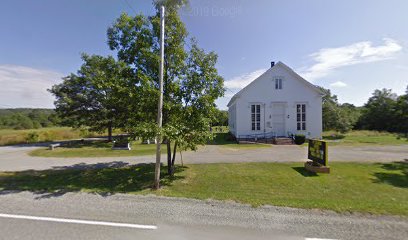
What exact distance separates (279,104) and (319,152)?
41.7ft

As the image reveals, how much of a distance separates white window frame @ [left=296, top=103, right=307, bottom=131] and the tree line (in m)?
10.1

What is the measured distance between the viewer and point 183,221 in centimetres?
463

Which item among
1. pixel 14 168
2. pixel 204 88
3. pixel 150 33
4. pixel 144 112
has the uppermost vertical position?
pixel 150 33

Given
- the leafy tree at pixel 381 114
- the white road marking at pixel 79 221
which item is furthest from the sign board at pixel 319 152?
the leafy tree at pixel 381 114

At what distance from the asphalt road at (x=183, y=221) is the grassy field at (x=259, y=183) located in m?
0.64

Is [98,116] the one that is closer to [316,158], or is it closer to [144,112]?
[144,112]

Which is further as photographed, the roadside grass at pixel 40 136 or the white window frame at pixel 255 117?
the roadside grass at pixel 40 136

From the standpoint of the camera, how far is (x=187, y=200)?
5934 millimetres

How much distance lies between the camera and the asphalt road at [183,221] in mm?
4043

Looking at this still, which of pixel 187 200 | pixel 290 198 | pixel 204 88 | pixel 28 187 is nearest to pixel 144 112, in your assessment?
pixel 204 88

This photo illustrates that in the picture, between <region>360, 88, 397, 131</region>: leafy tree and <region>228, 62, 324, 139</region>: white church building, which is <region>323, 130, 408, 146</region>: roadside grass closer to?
<region>228, 62, 324, 139</region>: white church building

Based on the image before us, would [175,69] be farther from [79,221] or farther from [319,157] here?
[319,157]

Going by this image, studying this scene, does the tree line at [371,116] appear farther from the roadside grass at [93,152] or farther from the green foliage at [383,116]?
the roadside grass at [93,152]

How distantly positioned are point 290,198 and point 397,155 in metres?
12.2
